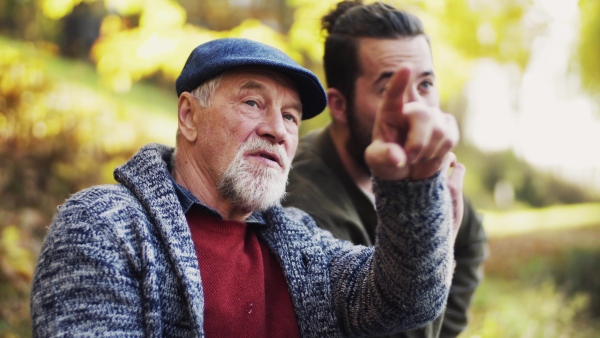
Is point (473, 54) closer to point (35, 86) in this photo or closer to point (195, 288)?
point (35, 86)

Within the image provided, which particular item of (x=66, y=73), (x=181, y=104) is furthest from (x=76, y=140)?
(x=181, y=104)

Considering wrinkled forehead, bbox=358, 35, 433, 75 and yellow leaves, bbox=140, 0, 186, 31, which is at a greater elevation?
yellow leaves, bbox=140, 0, 186, 31

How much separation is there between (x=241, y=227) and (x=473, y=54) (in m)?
4.13

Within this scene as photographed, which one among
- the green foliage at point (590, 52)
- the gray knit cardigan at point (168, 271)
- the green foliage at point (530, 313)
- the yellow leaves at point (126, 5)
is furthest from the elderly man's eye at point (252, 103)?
the green foliage at point (590, 52)

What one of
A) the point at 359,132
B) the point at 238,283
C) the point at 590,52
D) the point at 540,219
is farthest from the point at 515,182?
Result: the point at 238,283

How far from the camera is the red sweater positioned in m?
1.88

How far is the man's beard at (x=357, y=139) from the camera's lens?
285 cm

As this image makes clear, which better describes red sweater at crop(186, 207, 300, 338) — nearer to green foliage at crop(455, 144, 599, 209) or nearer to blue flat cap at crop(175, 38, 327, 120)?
blue flat cap at crop(175, 38, 327, 120)

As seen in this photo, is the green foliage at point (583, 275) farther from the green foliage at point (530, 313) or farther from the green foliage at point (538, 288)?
the green foliage at point (530, 313)

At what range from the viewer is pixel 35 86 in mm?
6066

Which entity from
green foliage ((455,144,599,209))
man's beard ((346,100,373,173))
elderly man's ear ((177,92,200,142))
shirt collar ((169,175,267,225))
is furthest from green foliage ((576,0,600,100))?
shirt collar ((169,175,267,225))

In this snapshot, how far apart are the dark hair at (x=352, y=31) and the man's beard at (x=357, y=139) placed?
0.32ft

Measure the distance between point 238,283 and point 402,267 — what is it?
53 centimetres

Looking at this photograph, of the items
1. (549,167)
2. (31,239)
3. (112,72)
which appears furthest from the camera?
(549,167)
